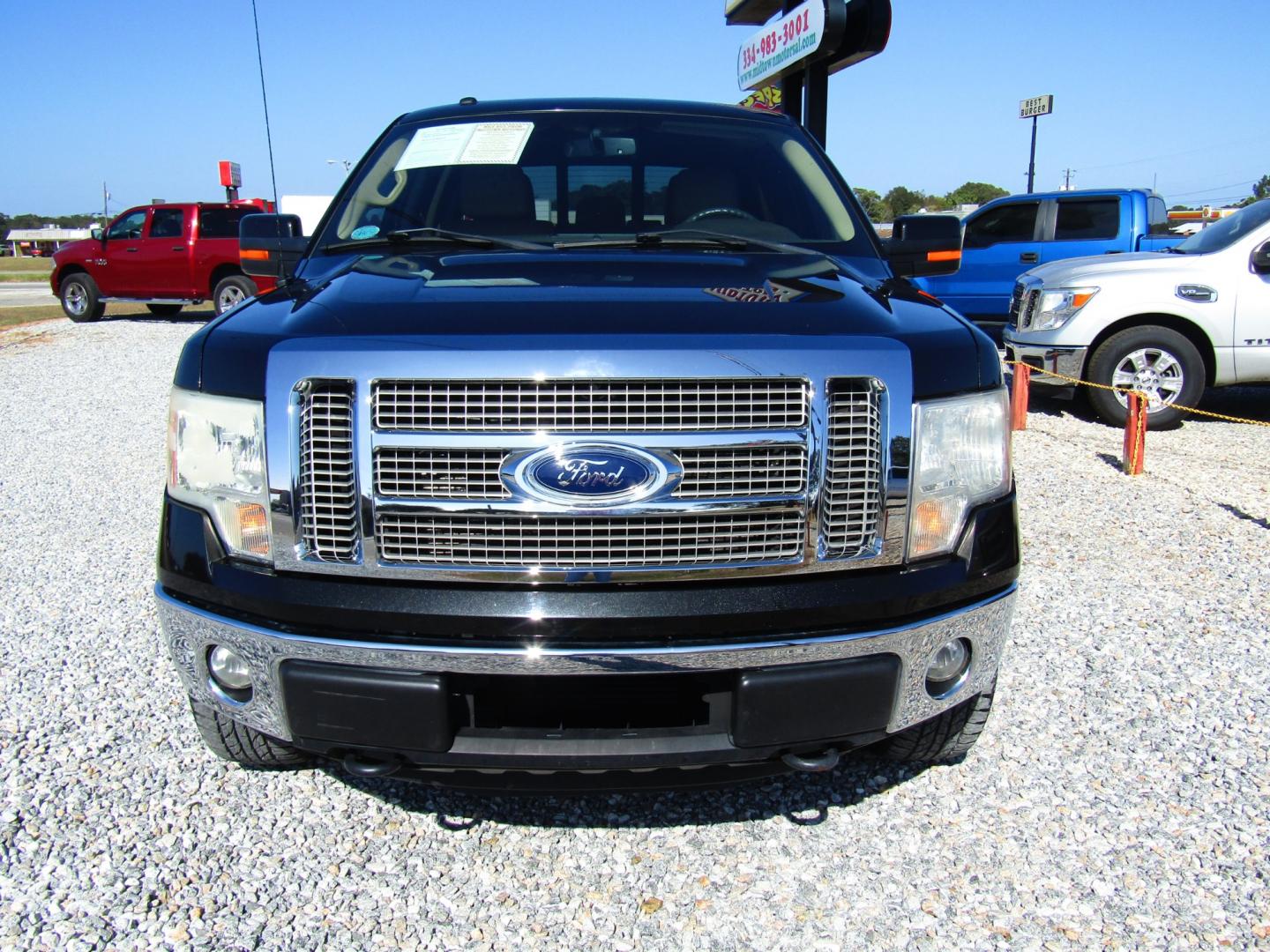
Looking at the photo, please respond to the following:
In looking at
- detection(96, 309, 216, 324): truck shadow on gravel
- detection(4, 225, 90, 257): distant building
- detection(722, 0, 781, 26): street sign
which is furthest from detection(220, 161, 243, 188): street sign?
detection(4, 225, 90, 257): distant building

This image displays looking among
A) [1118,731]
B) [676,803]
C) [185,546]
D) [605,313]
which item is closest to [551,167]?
[605,313]

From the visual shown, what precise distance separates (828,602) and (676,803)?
0.89m

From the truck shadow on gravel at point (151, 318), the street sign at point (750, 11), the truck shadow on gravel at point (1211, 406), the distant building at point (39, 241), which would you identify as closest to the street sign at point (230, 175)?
the truck shadow on gravel at point (151, 318)

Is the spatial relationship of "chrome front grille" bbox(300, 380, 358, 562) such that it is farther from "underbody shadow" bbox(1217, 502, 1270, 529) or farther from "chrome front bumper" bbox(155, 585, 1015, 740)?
"underbody shadow" bbox(1217, 502, 1270, 529)

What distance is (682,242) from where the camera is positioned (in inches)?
108

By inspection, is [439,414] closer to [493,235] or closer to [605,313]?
[605,313]

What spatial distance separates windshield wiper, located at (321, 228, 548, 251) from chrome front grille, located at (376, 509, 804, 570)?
1.06m

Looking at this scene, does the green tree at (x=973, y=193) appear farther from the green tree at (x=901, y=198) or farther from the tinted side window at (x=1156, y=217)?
the tinted side window at (x=1156, y=217)

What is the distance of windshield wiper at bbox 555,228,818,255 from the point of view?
2.73 meters

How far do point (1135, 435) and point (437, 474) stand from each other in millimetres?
5536

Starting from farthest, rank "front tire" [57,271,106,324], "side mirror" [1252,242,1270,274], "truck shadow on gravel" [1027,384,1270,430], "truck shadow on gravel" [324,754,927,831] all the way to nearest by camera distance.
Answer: "front tire" [57,271,106,324] → "truck shadow on gravel" [1027,384,1270,430] → "side mirror" [1252,242,1270,274] → "truck shadow on gravel" [324,754,927,831]

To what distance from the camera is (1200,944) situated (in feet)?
6.54

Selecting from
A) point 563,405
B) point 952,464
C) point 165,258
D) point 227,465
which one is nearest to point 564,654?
point 563,405

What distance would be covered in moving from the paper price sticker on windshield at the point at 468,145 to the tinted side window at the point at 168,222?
48.0 ft
